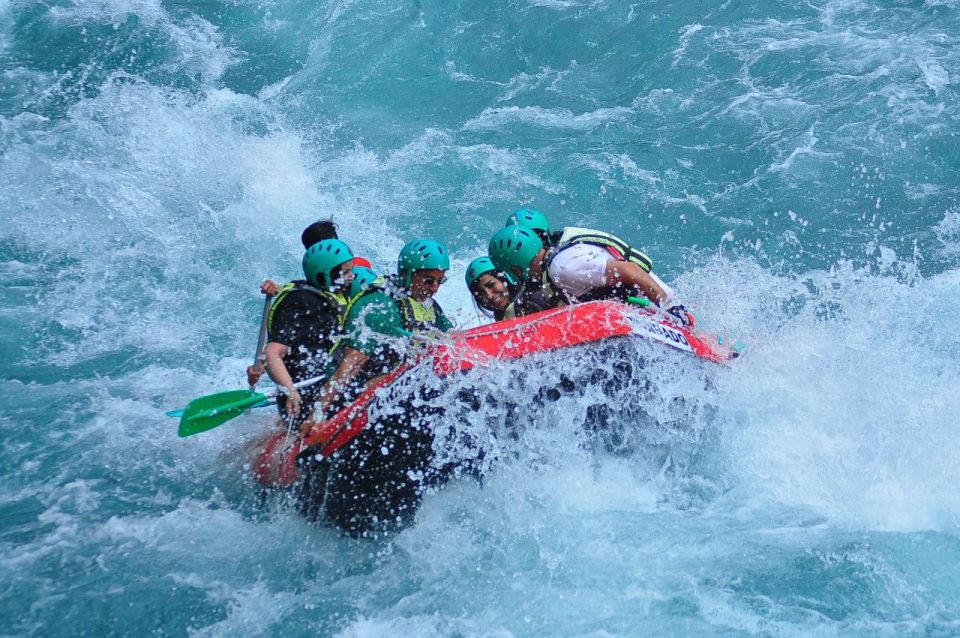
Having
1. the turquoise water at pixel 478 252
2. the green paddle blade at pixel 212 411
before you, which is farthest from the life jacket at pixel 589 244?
the green paddle blade at pixel 212 411

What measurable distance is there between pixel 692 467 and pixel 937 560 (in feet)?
4.83

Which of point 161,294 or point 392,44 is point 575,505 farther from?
point 392,44

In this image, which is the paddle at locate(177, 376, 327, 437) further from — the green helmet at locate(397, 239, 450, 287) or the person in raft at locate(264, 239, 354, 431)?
the green helmet at locate(397, 239, 450, 287)

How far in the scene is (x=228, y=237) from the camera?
28.8ft

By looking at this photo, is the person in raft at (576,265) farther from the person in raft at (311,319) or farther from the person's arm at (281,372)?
the person's arm at (281,372)

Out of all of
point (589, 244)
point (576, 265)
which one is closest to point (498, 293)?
point (576, 265)

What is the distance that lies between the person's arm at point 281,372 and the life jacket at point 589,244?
1.71 m

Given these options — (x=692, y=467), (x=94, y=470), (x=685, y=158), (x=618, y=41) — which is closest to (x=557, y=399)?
(x=692, y=467)

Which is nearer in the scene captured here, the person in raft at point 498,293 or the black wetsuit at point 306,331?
the black wetsuit at point 306,331

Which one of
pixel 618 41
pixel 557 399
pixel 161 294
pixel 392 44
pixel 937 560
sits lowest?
pixel 937 560

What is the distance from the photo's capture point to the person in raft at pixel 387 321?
4.79m

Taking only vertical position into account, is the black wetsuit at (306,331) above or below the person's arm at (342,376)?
above

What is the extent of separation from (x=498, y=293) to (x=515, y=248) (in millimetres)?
336

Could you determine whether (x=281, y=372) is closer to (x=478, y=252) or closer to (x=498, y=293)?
(x=498, y=293)
